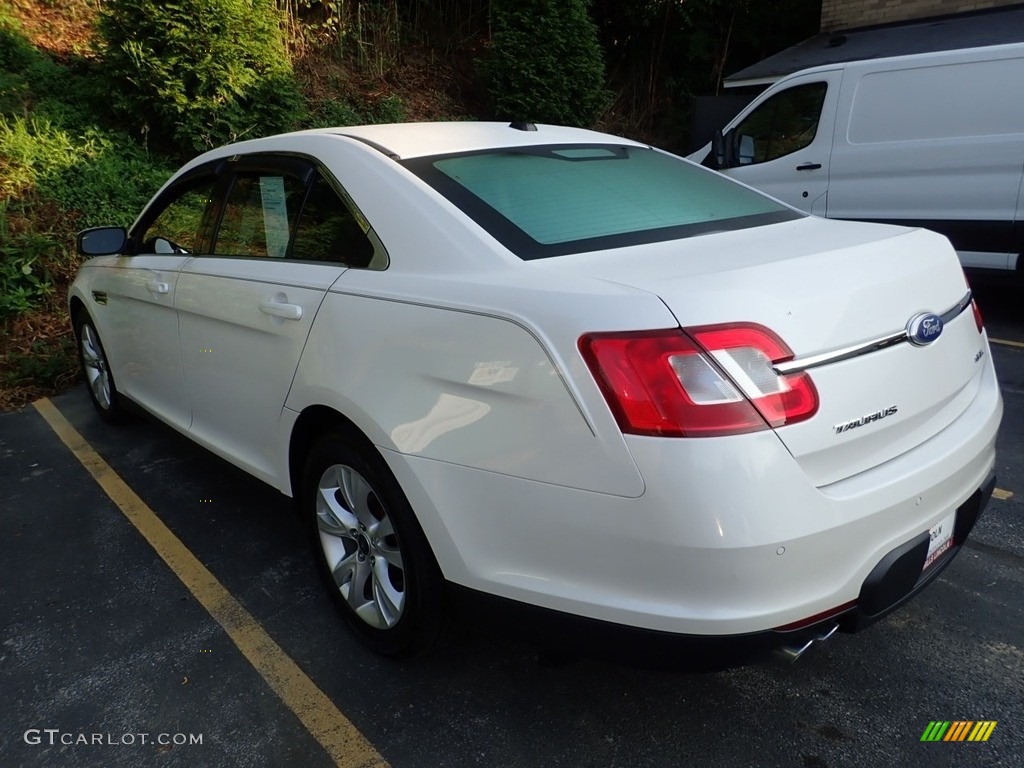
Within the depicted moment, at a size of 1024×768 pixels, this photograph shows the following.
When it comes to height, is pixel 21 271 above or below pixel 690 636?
below

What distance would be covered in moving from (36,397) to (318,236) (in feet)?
13.6

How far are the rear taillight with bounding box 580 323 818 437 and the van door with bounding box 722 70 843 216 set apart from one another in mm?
5958

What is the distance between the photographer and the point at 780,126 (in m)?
7.53

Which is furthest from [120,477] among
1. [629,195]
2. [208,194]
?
[629,195]

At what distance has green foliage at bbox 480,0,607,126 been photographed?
10469 mm

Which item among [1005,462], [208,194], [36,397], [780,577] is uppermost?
[208,194]

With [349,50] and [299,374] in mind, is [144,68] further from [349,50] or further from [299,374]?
[299,374]

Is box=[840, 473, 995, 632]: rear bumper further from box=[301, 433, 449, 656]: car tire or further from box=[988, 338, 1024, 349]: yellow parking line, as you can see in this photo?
box=[988, 338, 1024, 349]: yellow parking line

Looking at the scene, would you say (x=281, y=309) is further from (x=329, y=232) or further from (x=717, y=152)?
(x=717, y=152)

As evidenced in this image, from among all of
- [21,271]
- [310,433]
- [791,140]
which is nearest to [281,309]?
[310,433]

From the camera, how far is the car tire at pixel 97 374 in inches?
185

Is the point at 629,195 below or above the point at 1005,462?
above

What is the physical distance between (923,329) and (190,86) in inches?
310

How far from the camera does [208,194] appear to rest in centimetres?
372
